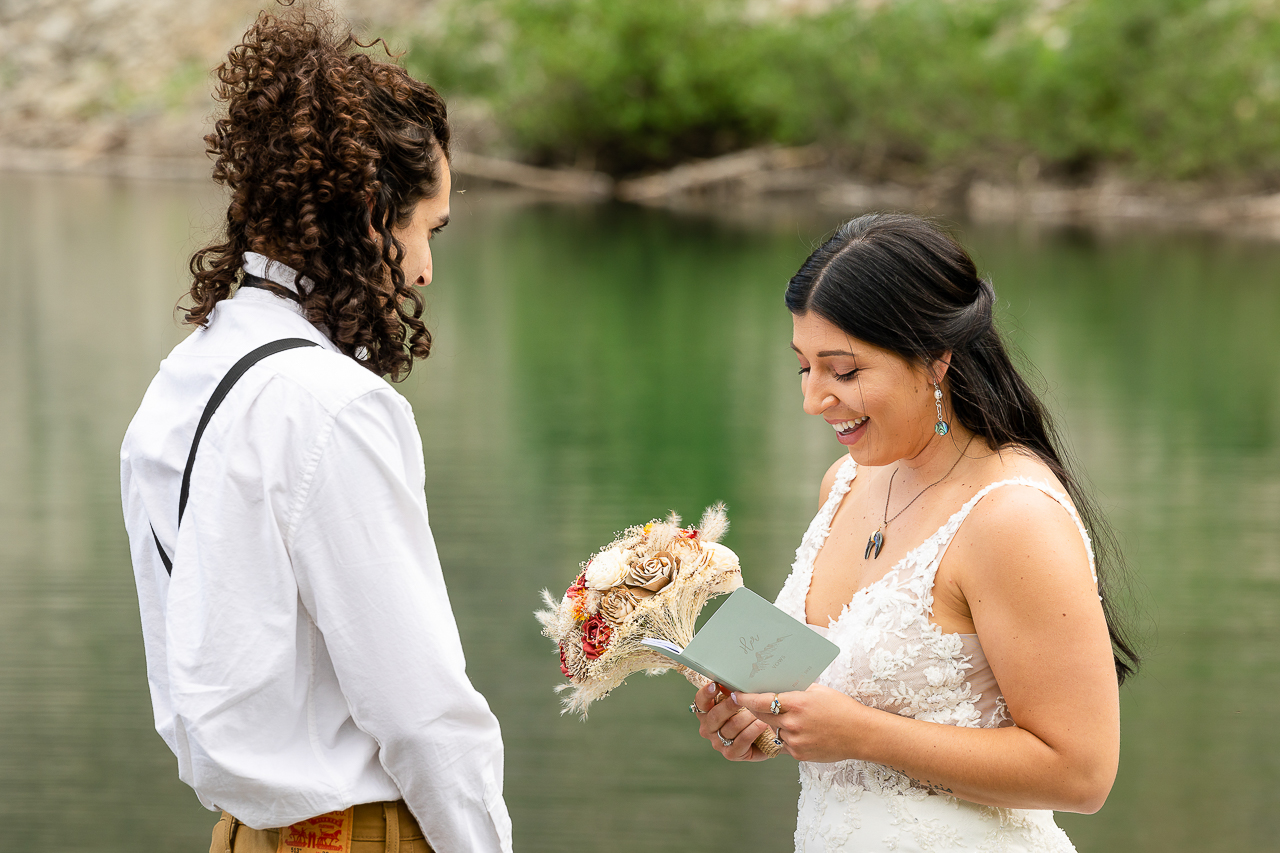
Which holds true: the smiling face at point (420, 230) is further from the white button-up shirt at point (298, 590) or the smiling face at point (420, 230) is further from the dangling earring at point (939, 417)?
the dangling earring at point (939, 417)

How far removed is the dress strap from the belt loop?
795 mm

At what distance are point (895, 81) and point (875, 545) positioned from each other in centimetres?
3447

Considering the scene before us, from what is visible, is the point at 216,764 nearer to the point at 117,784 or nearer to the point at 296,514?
the point at 296,514

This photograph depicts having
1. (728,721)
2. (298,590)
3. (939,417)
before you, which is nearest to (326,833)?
(298,590)

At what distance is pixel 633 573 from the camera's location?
1.86 m

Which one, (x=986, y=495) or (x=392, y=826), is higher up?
(x=986, y=495)

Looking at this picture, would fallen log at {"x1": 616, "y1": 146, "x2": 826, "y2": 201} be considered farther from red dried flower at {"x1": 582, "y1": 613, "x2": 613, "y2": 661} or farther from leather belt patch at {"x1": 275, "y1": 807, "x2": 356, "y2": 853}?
leather belt patch at {"x1": 275, "y1": 807, "x2": 356, "y2": 853}

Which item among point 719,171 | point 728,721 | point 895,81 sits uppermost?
point 895,81

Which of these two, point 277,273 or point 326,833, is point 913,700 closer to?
point 326,833

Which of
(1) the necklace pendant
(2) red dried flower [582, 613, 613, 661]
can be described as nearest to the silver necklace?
(1) the necklace pendant

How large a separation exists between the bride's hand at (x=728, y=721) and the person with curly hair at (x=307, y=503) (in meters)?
0.45

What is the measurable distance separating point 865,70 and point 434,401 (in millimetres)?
27727

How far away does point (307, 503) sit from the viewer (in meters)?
1.39

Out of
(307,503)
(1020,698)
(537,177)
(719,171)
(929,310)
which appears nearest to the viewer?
(307,503)
